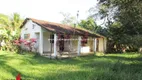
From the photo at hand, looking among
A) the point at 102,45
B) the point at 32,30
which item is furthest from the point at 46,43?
the point at 102,45

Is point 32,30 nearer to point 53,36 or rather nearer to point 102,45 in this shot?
point 53,36

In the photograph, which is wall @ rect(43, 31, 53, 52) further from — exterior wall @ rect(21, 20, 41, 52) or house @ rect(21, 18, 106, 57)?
exterior wall @ rect(21, 20, 41, 52)

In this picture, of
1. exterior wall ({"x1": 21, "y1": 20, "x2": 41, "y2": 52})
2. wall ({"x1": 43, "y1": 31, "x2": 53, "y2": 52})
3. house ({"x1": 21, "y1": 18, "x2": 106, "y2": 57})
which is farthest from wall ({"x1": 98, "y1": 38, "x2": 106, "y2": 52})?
exterior wall ({"x1": 21, "y1": 20, "x2": 41, "y2": 52})

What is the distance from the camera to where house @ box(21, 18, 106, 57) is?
77.8 feet

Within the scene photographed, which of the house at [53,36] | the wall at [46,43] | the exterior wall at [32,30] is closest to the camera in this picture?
the house at [53,36]

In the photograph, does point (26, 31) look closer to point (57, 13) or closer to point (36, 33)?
point (36, 33)

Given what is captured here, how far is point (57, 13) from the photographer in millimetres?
61469

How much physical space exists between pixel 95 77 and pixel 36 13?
51.0m

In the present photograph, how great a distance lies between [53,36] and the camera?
27.5m

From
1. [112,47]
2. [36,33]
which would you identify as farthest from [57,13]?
[36,33]

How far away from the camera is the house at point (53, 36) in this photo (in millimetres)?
23719

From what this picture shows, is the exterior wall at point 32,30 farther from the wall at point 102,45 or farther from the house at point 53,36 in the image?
the wall at point 102,45

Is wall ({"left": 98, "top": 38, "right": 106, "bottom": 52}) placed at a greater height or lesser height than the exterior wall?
lesser

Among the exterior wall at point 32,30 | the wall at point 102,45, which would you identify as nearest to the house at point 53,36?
the exterior wall at point 32,30
